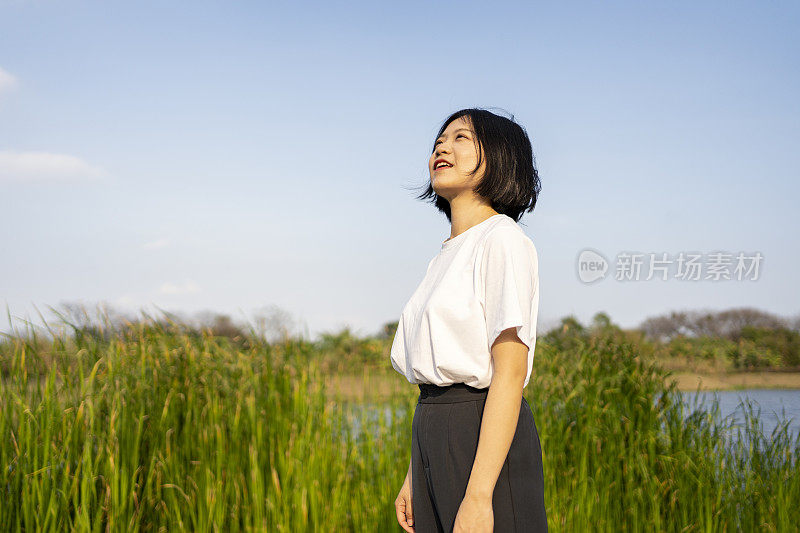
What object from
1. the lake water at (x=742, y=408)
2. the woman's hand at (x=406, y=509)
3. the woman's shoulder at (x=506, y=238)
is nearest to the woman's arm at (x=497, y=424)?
the woman's shoulder at (x=506, y=238)

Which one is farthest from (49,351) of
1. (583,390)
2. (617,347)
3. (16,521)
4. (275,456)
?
(617,347)

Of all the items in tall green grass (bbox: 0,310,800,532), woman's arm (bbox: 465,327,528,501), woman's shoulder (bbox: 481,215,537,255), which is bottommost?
tall green grass (bbox: 0,310,800,532)

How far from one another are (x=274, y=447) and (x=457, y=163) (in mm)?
2026

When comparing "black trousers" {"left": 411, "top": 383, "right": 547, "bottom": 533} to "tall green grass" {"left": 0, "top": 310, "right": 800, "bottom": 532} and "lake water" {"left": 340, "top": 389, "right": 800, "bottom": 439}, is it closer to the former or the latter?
"tall green grass" {"left": 0, "top": 310, "right": 800, "bottom": 532}

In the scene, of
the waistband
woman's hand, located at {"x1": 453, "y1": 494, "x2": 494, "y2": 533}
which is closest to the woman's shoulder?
the waistband

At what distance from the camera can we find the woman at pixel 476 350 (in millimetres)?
1064

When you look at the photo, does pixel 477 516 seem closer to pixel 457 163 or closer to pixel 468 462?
pixel 468 462

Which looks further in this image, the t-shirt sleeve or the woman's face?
the woman's face

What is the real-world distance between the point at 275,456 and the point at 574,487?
1.46 metres

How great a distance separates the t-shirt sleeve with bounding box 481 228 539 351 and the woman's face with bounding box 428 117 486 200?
179mm

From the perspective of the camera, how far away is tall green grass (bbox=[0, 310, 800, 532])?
8.02 ft

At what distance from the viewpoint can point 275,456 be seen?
9.35 feet

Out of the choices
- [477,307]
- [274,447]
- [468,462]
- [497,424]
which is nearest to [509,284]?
[477,307]

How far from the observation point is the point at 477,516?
1045mm
